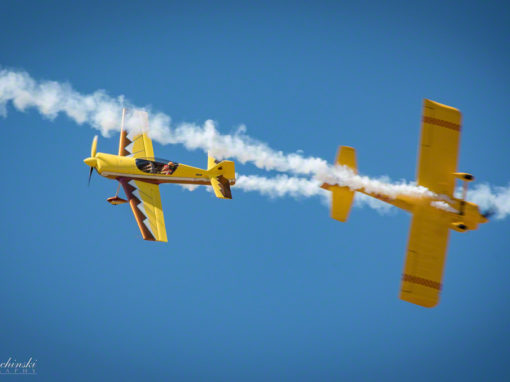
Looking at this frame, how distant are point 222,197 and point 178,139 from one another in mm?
3001

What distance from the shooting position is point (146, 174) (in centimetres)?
2544

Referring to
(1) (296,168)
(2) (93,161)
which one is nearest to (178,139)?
(2) (93,161)

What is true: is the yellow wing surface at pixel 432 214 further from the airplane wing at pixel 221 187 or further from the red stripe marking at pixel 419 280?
the airplane wing at pixel 221 187

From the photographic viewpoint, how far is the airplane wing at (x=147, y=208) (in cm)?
2470

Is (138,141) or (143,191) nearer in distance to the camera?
(143,191)

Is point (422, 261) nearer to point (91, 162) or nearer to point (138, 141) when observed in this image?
point (138, 141)

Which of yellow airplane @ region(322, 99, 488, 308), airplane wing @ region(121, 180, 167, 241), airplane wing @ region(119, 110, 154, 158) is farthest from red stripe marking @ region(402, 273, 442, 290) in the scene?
airplane wing @ region(119, 110, 154, 158)

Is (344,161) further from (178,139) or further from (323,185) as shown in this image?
(178,139)

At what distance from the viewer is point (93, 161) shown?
24.8m

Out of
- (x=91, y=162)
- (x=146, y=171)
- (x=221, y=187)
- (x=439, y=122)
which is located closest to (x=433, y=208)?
(x=439, y=122)

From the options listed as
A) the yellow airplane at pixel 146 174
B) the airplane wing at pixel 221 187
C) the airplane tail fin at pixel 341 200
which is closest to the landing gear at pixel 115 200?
the yellow airplane at pixel 146 174

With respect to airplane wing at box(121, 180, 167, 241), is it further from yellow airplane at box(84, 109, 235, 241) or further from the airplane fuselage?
the airplane fuselage

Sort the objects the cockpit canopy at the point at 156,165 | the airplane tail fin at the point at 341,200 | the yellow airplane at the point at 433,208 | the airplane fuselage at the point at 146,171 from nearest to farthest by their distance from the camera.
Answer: the airplane tail fin at the point at 341,200, the yellow airplane at the point at 433,208, the airplane fuselage at the point at 146,171, the cockpit canopy at the point at 156,165

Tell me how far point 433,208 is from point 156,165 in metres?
11.4
